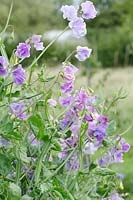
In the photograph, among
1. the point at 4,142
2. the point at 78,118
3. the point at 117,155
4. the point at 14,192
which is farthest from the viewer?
the point at 117,155

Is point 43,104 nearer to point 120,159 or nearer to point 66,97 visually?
point 66,97

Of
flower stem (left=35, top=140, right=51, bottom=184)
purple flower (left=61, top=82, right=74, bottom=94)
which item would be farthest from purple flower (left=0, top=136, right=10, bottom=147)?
purple flower (left=61, top=82, right=74, bottom=94)

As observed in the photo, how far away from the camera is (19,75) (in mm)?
1732

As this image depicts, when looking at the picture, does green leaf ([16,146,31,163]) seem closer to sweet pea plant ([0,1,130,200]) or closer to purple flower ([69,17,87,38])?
sweet pea plant ([0,1,130,200])

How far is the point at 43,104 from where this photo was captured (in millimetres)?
1828

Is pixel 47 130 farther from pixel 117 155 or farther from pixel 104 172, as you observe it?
pixel 117 155

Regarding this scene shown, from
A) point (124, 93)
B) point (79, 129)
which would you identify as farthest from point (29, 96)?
point (124, 93)

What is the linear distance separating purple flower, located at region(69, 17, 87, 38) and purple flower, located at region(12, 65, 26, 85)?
0.72ft

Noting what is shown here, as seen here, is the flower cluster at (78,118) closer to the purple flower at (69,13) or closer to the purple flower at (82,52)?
the purple flower at (82,52)

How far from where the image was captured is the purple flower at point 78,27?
1.83 m

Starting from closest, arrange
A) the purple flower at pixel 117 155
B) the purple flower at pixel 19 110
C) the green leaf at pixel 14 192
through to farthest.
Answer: the green leaf at pixel 14 192 → the purple flower at pixel 19 110 → the purple flower at pixel 117 155

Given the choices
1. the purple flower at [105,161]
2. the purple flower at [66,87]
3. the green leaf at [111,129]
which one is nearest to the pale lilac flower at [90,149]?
the purple flower at [105,161]

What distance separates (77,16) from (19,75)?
28 centimetres

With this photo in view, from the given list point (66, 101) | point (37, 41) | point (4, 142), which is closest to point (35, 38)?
point (37, 41)
